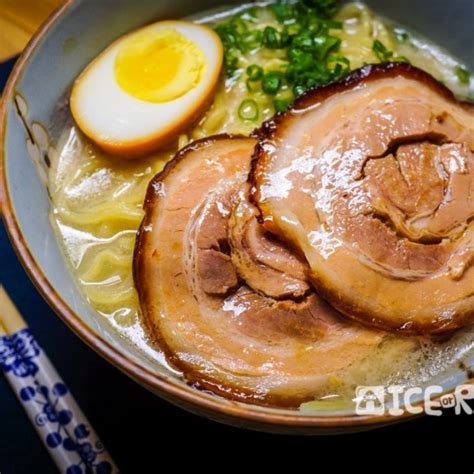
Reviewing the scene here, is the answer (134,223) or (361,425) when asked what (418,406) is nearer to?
(361,425)

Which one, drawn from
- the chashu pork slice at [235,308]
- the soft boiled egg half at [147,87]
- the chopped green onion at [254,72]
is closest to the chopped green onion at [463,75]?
the chopped green onion at [254,72]

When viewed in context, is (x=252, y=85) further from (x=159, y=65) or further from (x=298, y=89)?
(x=159, y=65)

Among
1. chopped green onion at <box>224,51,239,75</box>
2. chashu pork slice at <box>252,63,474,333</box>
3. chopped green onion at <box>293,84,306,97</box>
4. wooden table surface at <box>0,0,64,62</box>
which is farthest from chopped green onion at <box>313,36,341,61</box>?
wooden table surface at <box>0,0,64,62</box>

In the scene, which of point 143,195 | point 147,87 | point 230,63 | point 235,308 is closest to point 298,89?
point 230,63

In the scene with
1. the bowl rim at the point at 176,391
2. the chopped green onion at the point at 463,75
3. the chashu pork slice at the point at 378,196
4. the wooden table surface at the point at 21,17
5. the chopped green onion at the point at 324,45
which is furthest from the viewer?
the wooden table surface at the point at 21,17

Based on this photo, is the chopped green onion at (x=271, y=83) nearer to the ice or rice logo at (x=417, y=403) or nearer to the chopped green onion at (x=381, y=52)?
the chopped green onion at (x=381, y=52)

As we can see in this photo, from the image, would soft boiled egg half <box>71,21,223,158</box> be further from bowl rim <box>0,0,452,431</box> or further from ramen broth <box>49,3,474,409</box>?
bowl rim <box>0,0,452,431</box>
